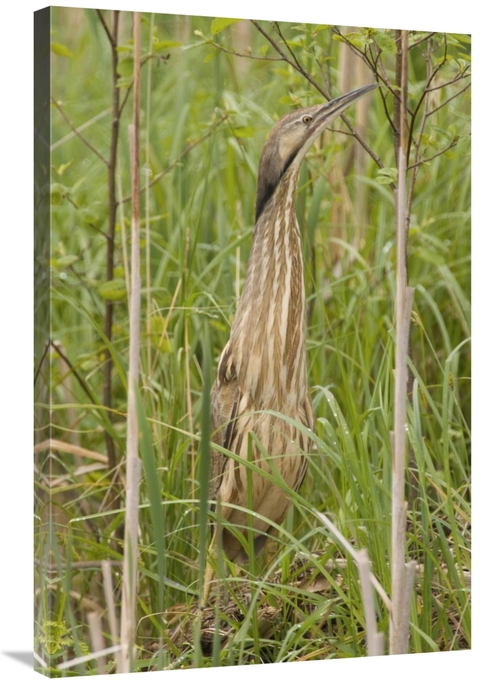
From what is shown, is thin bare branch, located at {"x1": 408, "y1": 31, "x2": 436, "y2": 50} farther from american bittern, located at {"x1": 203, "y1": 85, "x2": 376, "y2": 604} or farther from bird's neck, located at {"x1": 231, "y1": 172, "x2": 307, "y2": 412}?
bird's neck, located at {"x1": 231, "y1": 172, "x2": 307, "y2": 412}

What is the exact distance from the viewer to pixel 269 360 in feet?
10.4

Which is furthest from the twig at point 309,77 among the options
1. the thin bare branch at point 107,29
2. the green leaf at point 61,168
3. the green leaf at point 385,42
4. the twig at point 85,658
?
the twig at point 85,658

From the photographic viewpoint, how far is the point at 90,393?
308 centimetres

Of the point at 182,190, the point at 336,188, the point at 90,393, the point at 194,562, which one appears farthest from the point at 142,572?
the point at 336,188

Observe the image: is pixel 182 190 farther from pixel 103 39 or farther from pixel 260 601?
pixel 260 601

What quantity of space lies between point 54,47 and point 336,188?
3.32 feet

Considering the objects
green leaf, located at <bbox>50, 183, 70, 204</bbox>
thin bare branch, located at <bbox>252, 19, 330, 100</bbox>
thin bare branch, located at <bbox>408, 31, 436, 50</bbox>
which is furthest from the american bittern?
green leaf, located at <bbox>50, 183, 70, 204</bbox>

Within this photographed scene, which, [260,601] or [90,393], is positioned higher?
[90,393]

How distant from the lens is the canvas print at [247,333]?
2943 mm

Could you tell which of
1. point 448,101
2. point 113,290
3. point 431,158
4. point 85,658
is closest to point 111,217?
point 113,290

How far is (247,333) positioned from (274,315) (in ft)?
0.31

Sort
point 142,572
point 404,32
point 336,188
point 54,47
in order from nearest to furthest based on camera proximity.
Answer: point 54,47 < point 142,572 < point 404,32 < point 336,188

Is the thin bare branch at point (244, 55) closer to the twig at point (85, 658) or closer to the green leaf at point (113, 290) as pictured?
the green leaf at point (113, 290)

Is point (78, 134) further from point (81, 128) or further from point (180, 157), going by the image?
point (180, 157)
